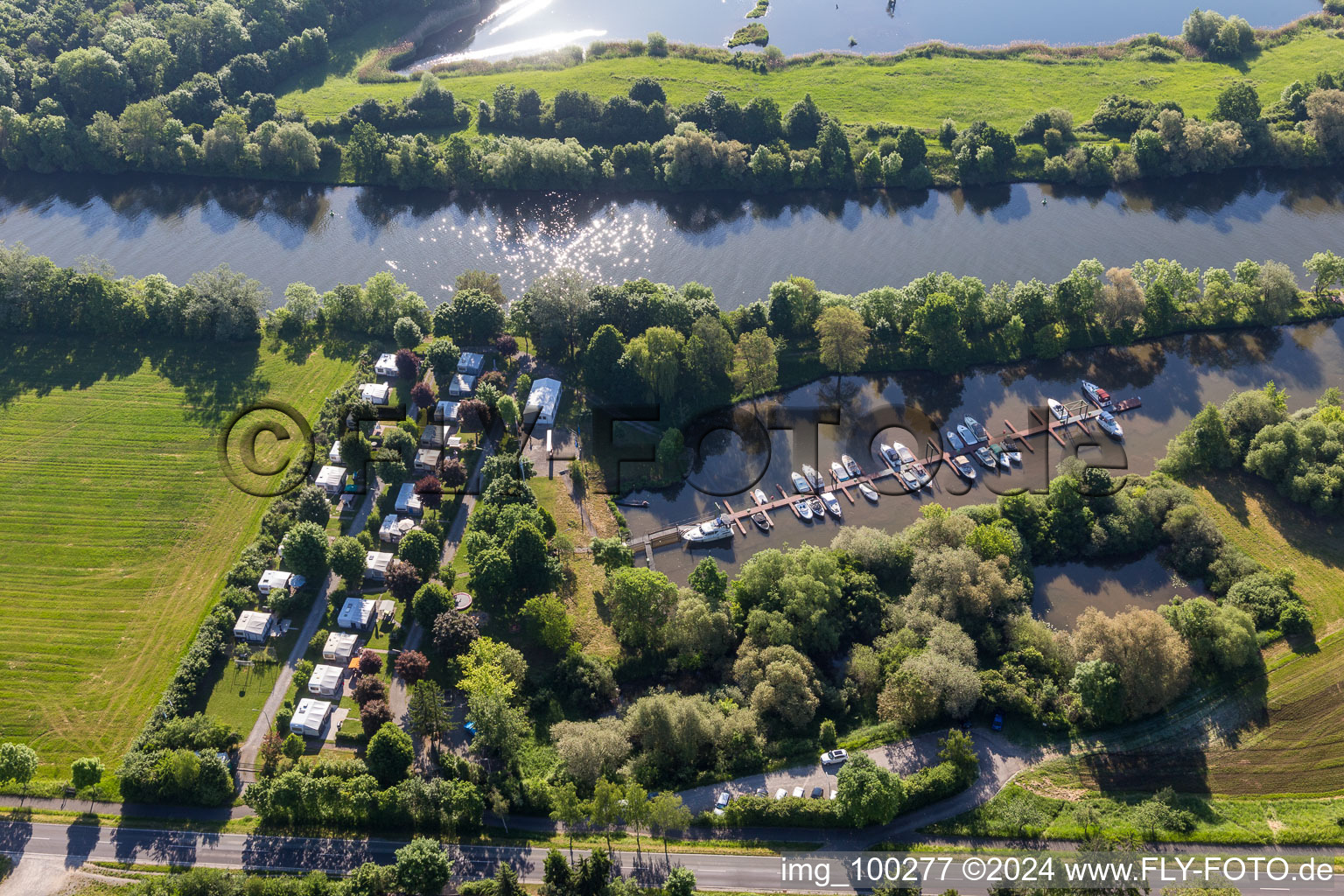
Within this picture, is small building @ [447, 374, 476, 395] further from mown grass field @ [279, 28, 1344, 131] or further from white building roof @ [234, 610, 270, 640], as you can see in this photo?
mown grass field @ [279, 28, 1344, 131]

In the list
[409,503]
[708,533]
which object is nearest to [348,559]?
[409,503]

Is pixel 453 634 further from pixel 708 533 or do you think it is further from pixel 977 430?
pixel 977 430

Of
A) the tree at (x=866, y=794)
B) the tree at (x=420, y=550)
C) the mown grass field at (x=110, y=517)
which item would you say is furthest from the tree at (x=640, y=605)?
the mown grass field at (x=110, y=517)

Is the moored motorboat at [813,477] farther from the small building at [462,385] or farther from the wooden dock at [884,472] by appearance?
the small building at [462,385]

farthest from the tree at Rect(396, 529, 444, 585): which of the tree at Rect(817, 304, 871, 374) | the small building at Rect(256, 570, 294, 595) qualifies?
the tree at Rect(817, 304, 871, 374)

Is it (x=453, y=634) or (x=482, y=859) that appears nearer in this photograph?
(x=482, y=859)

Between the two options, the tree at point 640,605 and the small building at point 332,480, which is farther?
the small building at point 332,480

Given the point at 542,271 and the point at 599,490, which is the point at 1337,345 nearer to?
the point at 599,490
